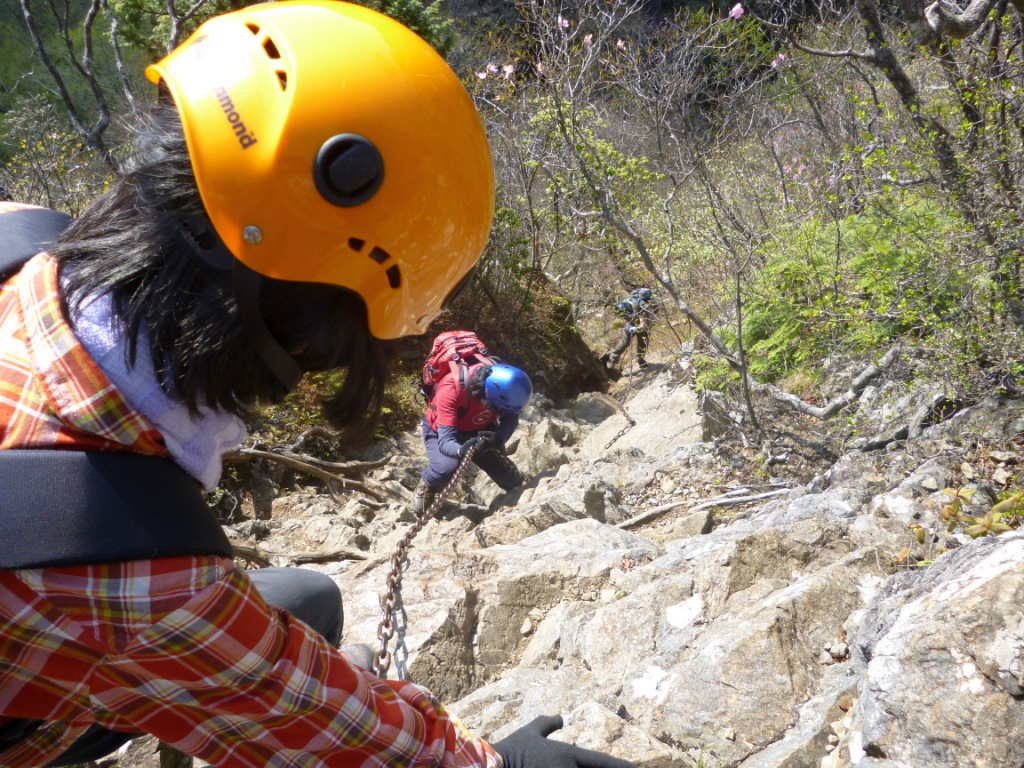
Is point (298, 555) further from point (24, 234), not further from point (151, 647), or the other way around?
point (151, 647)

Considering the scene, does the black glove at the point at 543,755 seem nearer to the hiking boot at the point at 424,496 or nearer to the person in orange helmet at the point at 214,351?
the person in orange helmet at the point at 214,351

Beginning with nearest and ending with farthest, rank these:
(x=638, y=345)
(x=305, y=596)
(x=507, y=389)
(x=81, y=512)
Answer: (x=81, y=512)
(x=305, y=596)
(x=507, y=389)
(x=638, y=345)

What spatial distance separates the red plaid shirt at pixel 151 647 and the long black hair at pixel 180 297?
0.09 m

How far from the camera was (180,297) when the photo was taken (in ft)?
4.40

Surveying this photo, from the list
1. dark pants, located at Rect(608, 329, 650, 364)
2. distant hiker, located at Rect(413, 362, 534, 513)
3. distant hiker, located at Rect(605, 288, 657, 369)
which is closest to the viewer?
distant hiker, located at Rect(413, 362, 534, 513)

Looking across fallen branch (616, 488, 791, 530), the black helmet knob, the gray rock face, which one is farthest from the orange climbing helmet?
fallen branch (616, 488, 791, 530)

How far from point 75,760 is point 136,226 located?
1.25 meters

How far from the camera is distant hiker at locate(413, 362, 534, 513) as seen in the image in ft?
23.3

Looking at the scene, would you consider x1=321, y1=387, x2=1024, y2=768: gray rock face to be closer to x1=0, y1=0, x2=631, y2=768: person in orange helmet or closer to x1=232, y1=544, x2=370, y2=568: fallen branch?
x1=232, y1=544, x2=370, y2=568: fallen branch

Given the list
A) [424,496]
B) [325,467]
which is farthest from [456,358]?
[325,467]

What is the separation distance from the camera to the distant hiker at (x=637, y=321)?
9.11 meters

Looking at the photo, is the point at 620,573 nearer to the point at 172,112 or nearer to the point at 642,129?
the point at 172,112

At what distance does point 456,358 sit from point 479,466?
1080 mm

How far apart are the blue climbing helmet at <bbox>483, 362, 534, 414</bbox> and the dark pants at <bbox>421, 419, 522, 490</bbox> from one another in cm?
60
